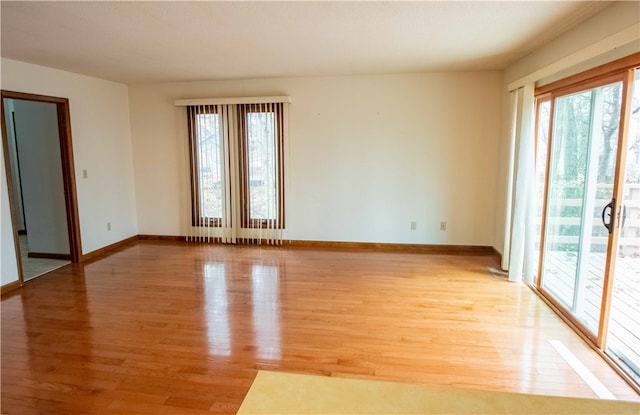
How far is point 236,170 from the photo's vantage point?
18.0 ft

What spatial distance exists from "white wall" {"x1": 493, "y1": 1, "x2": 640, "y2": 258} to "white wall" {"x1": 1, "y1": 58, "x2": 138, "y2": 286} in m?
5.22

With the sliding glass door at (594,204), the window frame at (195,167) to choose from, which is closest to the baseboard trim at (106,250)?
the window frame at (195,167)

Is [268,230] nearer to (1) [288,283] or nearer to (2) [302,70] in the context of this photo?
(1) [288,283]

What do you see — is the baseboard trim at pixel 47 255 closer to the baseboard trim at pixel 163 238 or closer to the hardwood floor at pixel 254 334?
the hardwood floor at pixel 254 334

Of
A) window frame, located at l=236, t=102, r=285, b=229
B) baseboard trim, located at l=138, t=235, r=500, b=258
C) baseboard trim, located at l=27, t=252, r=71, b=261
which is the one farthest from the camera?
window frame, located at l=236, t=102, r=285, b=229

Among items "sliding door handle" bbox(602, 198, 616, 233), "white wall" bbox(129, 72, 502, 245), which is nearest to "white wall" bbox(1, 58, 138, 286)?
"white wall" bbox(129, 72, 502, 245)

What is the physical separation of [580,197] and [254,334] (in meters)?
2.85

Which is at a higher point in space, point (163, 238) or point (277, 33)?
point (277, 33)

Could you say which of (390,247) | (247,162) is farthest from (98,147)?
(390,247)

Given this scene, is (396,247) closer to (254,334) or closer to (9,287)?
(254,334)

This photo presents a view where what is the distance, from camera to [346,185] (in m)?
5.31

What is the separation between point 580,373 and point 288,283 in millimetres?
2605

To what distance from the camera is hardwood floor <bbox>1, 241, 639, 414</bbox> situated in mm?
2289

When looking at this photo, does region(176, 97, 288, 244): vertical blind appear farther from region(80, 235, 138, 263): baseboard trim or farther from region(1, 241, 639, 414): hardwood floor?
region(1, 241, 639, 414): hardwood floor
